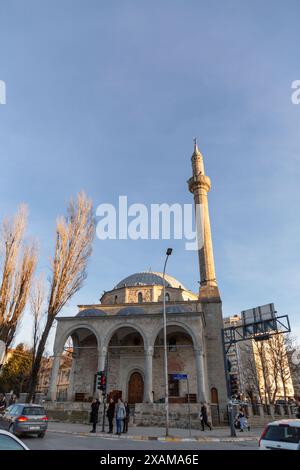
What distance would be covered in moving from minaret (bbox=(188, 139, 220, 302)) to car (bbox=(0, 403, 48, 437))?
1912 centimetres

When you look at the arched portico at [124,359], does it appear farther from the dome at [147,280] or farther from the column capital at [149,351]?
the dome at [147,280]

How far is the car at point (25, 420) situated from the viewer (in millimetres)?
10078

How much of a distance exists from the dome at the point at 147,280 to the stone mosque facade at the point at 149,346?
6.43 ft

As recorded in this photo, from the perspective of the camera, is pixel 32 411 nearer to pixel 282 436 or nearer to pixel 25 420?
pixel 25 420

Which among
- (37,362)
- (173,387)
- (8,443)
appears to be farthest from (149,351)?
(8,443)

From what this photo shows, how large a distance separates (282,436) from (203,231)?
25.5 meters

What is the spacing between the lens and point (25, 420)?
10.2 metres

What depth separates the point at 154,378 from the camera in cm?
2505

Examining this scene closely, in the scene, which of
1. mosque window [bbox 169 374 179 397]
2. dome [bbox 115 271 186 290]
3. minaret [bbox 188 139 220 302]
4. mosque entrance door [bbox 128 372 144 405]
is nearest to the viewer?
mosque window [bbox 169 374 179 397]

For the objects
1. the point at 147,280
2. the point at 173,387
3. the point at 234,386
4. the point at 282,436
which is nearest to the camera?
the point at 282,436

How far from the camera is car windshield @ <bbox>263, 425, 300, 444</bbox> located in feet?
18.0

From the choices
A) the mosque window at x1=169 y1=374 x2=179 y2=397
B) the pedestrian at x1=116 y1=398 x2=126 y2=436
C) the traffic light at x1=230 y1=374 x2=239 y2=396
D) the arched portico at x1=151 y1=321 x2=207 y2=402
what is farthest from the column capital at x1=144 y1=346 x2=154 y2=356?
the pedestrian at x1=116 y1=398 x2=126 y2=436

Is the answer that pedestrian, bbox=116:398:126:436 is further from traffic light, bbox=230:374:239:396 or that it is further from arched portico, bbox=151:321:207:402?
arched portico, bbox=151:321:207:402
